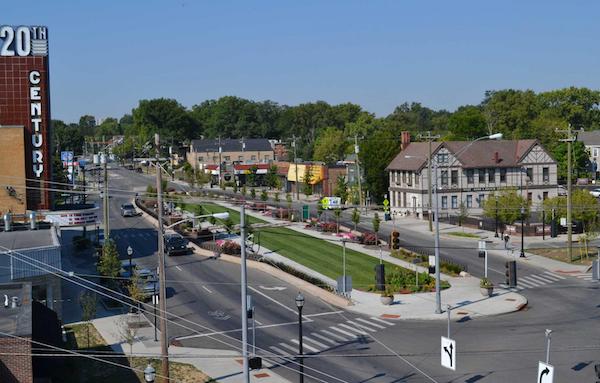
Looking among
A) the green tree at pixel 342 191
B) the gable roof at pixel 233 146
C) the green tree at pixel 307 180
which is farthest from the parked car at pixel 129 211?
the gable roof at pixel 233 146

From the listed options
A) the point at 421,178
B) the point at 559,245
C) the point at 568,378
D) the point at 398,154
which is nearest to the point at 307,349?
the point at 568,378

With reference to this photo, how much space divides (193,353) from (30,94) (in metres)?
37.8

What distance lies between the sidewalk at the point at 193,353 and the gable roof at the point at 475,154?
1978 inches

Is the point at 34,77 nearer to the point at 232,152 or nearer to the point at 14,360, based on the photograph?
the point at 14,360

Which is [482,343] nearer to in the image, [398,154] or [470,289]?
[470,289]

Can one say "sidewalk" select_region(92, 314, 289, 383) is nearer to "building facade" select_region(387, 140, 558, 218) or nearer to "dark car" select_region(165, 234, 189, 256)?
"dark car" select_region(165, 234, 189, 256)

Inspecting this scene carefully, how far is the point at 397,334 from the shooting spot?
36594 mm

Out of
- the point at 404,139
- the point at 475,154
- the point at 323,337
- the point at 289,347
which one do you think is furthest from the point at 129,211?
the point at 289,347

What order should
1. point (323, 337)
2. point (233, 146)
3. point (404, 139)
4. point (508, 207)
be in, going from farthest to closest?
point (233, 146) → point (404, 139) → point (508, 207) → point (323, 337)

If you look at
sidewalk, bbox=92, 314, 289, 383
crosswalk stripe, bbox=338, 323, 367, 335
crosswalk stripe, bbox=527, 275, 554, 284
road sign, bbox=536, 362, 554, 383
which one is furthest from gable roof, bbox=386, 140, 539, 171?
road sign, bbox=536, 362, 554, 383

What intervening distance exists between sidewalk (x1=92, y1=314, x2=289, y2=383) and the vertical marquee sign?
2614 centimetres

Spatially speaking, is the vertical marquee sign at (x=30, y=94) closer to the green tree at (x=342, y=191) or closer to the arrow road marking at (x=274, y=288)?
the arrow road marking at (x=274, y=288)

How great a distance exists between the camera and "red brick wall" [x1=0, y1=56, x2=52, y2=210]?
206ft

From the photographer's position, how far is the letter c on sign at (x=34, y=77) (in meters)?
63.4
